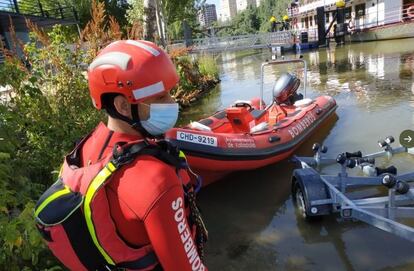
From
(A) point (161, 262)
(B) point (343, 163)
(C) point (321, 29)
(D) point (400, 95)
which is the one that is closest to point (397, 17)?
(C) point (321, 29)

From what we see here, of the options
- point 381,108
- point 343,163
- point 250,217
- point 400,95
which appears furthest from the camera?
point 400,95

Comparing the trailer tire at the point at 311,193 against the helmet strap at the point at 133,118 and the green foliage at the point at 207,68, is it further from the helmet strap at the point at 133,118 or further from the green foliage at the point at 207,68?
the green foliage at the point at 207,68

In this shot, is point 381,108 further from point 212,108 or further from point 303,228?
point 303,228

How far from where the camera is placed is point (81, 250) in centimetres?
134

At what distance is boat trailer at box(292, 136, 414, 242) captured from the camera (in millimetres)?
3033

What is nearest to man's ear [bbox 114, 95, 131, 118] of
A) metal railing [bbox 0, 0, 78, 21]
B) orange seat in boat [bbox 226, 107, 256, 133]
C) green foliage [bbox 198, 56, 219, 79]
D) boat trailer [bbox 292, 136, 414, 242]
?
boat trailer [bbox 292, 136, 414, 242]

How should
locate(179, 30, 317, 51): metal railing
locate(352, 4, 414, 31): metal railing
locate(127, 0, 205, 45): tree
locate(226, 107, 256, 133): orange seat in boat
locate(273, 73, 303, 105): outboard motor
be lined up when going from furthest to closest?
1. locate(179, 30, 317, 51): metal railing
2. locate(352, 4, 414, 31): metal railing
3. locate(127, 0, 205, 45): tree
4. locate(273, 73, 303, 105): outboard motor
5. locate(226, 107, 256, 133): orange seat in boat

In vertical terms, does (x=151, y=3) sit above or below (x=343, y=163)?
above

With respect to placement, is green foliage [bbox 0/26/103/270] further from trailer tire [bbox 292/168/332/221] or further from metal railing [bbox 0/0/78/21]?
metal railing [bbox 0/0/78/21]

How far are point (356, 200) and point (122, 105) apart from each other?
8.94 feet

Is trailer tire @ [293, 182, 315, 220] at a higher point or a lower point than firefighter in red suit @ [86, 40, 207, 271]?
lower

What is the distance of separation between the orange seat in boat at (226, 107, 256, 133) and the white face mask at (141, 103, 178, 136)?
448cm

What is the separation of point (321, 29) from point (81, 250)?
25156 mm

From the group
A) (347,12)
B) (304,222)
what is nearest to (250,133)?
(304,222)
